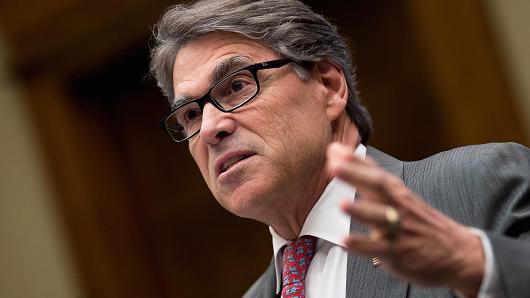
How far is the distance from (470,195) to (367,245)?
57 cm

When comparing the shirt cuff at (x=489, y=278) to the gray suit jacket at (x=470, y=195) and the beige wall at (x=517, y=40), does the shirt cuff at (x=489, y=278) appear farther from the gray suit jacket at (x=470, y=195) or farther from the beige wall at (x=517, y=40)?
the beige wall at (x=517, y=40)

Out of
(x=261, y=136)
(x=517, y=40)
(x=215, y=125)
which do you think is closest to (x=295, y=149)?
(x=261, y=136)

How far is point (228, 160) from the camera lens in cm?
200

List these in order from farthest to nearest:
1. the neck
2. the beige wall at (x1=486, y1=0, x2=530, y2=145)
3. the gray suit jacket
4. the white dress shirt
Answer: the beige wall at (x1=486, y1=0, x2=530, y2=145) < the neck < the white dress shirt < the gray suit jacket

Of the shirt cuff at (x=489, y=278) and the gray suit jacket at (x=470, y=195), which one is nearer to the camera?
the shirt cuff at (x=489, y=278)

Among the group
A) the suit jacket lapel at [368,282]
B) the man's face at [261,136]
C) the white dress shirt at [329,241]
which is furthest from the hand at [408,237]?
the man's face at [261,136]

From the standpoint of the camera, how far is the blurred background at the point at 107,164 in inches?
155

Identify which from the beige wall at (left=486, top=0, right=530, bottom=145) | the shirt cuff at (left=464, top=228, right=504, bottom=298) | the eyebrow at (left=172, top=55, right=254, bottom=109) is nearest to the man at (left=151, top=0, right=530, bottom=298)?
the eyebrow at (left=172, top=55, right=254, bottom=109)

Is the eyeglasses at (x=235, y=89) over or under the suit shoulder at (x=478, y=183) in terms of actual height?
over

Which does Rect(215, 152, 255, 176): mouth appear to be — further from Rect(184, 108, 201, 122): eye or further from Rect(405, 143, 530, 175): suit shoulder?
Rect(405, 143, 530, 175): suit shoulder

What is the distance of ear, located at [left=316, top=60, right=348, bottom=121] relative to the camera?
214cm

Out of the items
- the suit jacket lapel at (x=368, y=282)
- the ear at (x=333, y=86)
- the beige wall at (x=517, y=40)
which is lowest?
the beige wall at (x=517, y=40)

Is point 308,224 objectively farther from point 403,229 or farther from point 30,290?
point 30,290

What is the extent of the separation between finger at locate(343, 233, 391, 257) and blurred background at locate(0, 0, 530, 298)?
258cm
